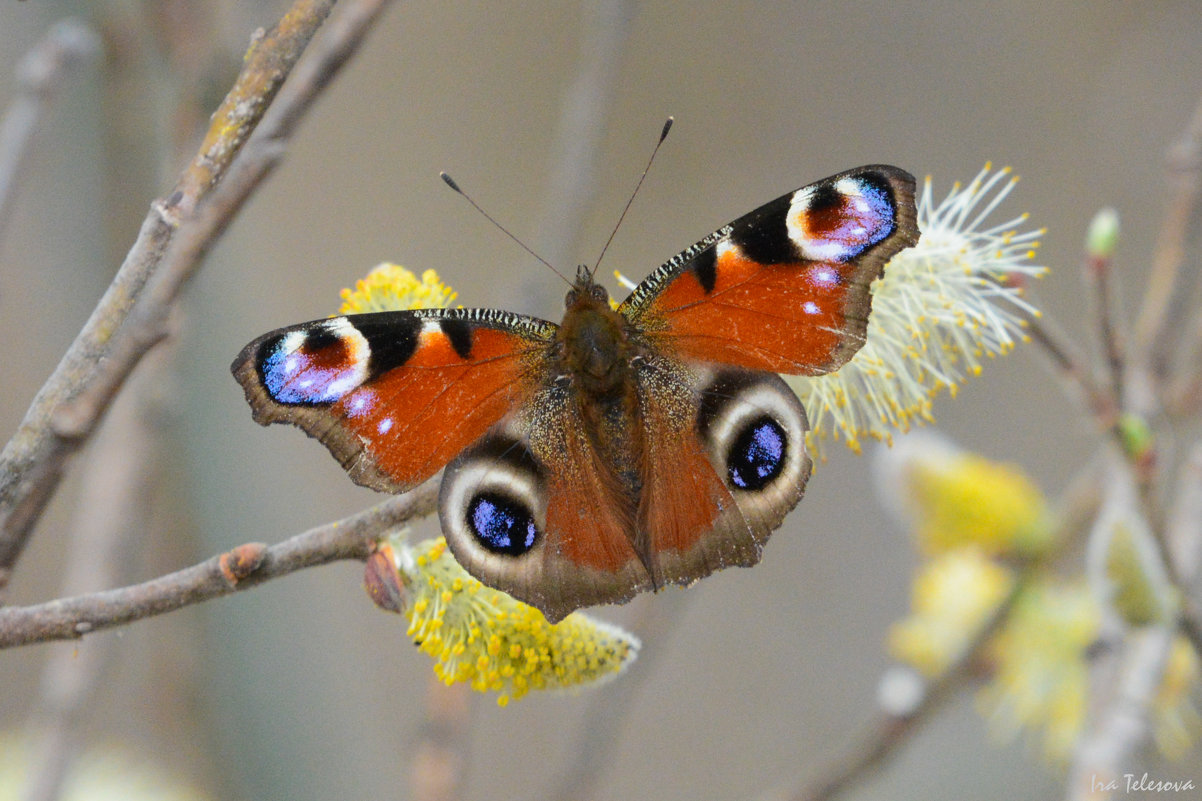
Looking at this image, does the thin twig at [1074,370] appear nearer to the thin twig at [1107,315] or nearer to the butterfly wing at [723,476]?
the thin twig at [1107,315]

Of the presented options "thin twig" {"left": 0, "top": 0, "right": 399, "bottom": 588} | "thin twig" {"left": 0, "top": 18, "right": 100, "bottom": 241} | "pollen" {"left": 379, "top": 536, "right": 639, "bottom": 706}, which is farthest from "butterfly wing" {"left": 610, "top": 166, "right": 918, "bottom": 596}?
"thin twig" {"left": 0, "top": 18, "right": 100, "bottom": 241}

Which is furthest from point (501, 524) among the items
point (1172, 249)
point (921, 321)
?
point (1172, 249)

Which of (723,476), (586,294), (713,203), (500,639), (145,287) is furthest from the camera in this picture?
(713,203)

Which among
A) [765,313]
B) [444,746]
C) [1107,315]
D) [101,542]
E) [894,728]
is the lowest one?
[444,746]

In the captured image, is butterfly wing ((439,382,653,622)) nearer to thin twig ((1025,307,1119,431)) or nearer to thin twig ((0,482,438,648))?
thin twig ((0,482,438,648))

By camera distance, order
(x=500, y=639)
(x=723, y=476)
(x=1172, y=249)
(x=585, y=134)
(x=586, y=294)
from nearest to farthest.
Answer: (x=500, y=639) → (x=723, y=476) → (x=586, y=294) → (x=1172, y=249) → (x=585, y=134)

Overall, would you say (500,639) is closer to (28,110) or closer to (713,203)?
(28,110)

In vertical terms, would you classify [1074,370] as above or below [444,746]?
above
